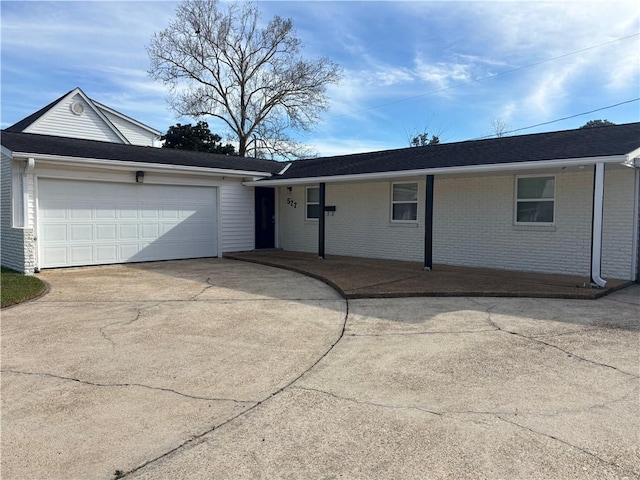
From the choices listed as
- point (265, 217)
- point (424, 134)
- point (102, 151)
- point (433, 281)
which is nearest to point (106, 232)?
point (102, 151)

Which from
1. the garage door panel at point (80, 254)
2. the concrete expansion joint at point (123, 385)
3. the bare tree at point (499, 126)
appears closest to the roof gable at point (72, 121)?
the garage door panel at point (80, 254)

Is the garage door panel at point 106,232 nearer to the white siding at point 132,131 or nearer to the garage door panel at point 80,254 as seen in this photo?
the garage door panel at point 80,254

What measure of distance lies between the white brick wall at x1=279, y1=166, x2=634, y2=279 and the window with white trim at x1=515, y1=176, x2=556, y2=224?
0.16 m

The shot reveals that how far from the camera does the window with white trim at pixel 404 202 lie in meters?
12.5

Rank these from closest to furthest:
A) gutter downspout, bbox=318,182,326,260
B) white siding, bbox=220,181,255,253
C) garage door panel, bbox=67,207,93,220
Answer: garage door panel, bbox=67,207,93,220 → gutter downspout, bbox=318,182,326,260 → white siding, bbox=220,181,255,253

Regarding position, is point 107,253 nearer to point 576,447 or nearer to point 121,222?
point 121,222

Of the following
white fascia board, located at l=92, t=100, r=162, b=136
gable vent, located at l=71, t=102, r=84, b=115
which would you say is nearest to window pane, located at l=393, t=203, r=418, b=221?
gable vent, located at l=71, t=102, r=84, b=115

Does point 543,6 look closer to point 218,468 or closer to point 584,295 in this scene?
point 584,295

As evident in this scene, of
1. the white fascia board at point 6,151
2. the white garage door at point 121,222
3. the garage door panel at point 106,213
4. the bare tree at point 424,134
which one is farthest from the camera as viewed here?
the bare tree at point 424,134

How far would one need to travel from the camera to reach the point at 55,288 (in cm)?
848

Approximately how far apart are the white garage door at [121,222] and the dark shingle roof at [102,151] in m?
0.72

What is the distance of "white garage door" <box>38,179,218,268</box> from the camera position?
10703mm

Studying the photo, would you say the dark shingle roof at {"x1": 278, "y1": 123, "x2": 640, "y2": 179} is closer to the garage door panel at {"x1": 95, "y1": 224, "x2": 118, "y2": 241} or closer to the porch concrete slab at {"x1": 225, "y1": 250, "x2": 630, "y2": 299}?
the porch concrete slab at {"x1": 225, "y1": 250, "x2": 630, "y2": 299}

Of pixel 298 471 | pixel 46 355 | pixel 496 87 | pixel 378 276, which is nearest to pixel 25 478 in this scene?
pixel 298 471
